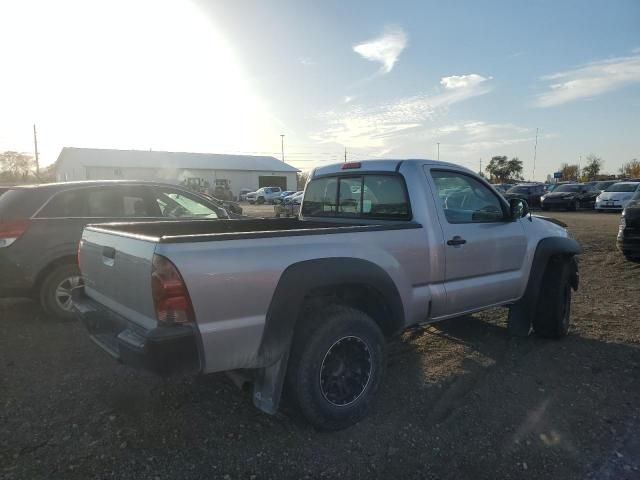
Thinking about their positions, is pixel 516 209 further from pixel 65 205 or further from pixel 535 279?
pixel 65 205

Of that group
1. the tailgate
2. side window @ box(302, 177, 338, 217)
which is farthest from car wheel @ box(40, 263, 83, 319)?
side window @ box(302, 177, 338, 217)

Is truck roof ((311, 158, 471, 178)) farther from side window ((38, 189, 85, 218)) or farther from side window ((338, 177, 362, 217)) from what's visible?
side window ((38, 189, 85, 218))

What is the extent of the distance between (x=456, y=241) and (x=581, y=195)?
28.7 m

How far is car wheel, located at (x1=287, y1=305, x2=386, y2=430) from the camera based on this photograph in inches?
114

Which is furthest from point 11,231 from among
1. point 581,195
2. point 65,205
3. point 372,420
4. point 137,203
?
point 581,195

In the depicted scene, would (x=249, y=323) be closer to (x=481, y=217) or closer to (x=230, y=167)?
(x=481, y=217)

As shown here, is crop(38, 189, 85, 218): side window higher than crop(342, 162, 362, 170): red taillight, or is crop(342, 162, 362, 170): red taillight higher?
crop(342, 162, 362, 170): red taillight

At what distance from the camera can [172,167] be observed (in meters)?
53.1

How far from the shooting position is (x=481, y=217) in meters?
4.16

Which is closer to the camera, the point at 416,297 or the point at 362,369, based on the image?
the point at 362,369

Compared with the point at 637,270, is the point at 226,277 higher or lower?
higher

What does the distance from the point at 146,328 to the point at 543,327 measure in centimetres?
412

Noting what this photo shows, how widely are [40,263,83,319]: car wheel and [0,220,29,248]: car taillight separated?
0.55 m

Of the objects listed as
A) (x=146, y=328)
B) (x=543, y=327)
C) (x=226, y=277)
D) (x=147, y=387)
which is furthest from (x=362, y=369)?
(x=543, y=327)
